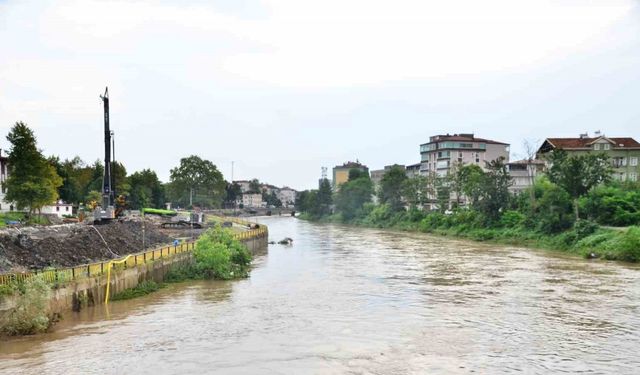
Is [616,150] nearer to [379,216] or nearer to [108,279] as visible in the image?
[379,216]

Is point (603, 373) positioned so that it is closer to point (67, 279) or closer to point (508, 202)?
point (67, 279)

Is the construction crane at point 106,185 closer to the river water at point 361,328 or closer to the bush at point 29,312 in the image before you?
the river water at point 361,328

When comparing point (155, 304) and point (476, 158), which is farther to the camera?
point (476, 158)

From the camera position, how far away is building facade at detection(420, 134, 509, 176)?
113 m

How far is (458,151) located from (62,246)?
294 ft

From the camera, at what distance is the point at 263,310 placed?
86.0ft

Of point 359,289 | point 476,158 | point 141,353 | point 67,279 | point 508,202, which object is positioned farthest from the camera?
point 476,158

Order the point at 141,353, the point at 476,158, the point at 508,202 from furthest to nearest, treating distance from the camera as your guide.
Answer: the point at 476,158
the point at 508,202
the point at 141,353

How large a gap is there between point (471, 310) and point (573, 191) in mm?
40051

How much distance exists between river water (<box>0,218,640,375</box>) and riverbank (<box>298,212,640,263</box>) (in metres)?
7.18

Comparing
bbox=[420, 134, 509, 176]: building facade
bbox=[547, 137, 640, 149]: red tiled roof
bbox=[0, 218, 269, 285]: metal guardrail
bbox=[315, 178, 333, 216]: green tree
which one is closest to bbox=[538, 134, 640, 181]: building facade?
bbox=[547, 137, 640, 149]: red tiled roof

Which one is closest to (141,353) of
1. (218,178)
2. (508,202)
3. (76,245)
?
(76,245)

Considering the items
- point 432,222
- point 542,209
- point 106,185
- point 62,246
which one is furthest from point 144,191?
point 62,246

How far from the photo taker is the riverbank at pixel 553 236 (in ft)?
146
